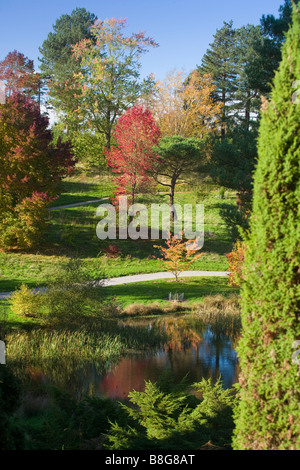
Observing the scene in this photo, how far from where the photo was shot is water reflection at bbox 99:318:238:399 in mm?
→ 8445

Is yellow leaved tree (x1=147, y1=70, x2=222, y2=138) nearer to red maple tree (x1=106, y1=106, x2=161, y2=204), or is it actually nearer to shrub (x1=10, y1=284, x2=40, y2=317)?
red maple tree (x1=106, y1=106, x2=161, y2=204)

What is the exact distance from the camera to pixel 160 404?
19.2 ft

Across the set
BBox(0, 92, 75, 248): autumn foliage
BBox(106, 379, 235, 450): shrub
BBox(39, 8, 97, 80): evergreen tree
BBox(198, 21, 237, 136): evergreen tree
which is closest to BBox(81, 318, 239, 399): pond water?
BBox(106, 379, 235, 450): shrub

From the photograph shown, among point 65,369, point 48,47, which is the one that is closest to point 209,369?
point 65,369

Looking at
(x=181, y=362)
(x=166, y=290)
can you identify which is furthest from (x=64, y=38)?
(x=181, y=362)

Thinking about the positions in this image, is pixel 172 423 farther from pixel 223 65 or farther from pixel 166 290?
pixel 223 65

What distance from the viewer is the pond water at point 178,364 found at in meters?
8.38

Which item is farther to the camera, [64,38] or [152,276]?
[64,38]

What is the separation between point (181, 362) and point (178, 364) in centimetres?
18

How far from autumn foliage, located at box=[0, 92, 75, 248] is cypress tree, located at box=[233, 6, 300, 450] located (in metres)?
15.6

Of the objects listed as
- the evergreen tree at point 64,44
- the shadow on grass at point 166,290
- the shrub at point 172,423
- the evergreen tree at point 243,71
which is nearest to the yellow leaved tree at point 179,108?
the evergreen tree at point 243,71

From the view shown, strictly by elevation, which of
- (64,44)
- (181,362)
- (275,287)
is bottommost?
(181,362)

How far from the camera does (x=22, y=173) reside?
766 inches
